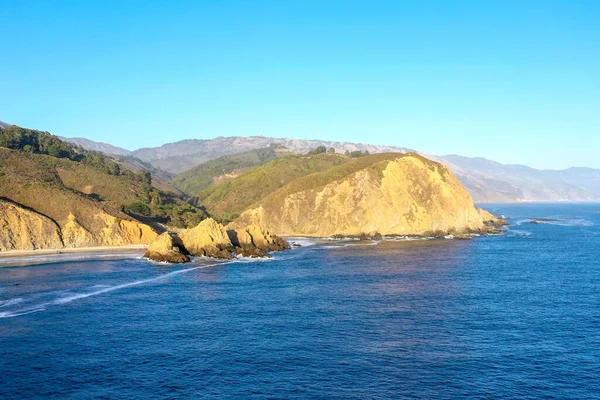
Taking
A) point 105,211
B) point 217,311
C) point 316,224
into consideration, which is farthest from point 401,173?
point 217,311

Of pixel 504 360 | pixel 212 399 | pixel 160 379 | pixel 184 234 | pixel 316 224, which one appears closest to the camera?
pixel 212 399

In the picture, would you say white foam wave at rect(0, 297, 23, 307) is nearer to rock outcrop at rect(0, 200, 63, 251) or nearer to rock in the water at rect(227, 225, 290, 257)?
rock in the water at rect(227, 225, 290, 257)

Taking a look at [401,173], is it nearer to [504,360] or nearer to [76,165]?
[76,165]

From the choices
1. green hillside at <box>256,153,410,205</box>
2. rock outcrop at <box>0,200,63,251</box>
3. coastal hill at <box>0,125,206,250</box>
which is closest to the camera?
rock outcrop at <box>0,200,63,251</box>

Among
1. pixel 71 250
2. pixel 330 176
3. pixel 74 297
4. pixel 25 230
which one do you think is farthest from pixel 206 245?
pixel 330 176

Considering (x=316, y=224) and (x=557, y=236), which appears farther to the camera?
(x=316, y=224)

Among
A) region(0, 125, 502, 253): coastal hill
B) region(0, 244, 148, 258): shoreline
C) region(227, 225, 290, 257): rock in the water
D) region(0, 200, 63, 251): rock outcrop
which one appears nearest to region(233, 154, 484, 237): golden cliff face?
region(0, 125, 502, 253): coastal hill

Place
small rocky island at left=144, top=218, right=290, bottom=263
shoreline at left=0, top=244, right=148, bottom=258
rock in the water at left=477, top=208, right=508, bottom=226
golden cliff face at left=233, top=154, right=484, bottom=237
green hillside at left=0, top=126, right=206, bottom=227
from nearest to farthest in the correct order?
small rocky island at left=144, top=218, right=290, bottom=263 < shoreline at left=0, top=244, right=148, bottom=258 < green hillside at left=0, top=126, right=206, bottom=227 < golden cliff face at left=233, top=154, right=484, bottom=237 < rock in the water at left=477, top=208, right=508, bottom=226
